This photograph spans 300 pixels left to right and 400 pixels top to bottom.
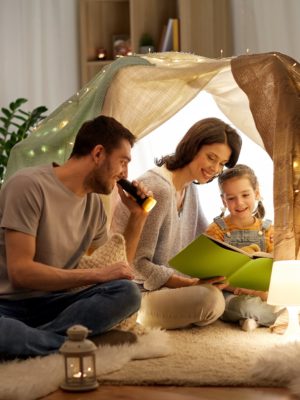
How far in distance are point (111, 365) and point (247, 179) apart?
1184 mm

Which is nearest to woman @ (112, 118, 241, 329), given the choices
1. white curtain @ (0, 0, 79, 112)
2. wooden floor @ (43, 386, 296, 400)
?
wooden floor @ (43, 386, 296, 400)

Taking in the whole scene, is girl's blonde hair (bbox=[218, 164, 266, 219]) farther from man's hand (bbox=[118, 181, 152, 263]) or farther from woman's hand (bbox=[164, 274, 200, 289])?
man's hand (bbox=[118, 181, 152, 263])

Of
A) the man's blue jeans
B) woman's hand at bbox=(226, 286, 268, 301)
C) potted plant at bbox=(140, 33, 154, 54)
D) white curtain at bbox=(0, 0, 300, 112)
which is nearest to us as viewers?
the man's blue jeans

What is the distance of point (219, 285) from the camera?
9.20 ft

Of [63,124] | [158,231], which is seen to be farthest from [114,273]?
[63,124]

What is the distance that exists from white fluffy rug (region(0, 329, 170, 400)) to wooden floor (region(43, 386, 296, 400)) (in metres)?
0.04

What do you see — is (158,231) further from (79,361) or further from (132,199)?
(79,361)

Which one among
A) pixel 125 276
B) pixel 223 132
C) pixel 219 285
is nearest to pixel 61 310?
pixel 125 276

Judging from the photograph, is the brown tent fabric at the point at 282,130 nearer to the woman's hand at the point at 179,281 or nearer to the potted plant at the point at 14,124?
the woman's hand at the point at 179,281

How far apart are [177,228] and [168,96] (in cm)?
47

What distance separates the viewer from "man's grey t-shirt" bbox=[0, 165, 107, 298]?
2.29m

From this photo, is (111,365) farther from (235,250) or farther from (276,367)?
(235,250)

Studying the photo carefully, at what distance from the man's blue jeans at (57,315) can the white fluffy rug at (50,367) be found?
64mm

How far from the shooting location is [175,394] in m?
1.85
